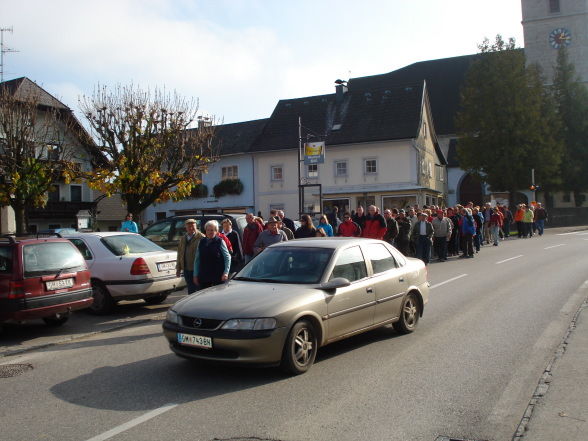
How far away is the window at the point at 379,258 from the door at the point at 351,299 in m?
0.23

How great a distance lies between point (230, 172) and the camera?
48.5m

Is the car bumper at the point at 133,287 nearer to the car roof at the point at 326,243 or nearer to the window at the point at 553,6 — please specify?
the car roof at the point at 326,243

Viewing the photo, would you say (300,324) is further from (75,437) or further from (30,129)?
(30,129)

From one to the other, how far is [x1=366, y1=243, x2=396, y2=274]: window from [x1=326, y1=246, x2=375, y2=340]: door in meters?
0.23

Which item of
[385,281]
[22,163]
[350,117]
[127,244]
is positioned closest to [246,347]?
[385,281]

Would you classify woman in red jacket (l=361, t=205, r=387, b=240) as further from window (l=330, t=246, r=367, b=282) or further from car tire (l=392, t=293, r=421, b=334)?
window (l=330, t=246, r=367, b=282)

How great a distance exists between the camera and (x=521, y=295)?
1150 centimetres

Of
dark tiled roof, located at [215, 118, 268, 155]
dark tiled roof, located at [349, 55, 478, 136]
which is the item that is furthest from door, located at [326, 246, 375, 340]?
dark tiled roof, located at [349, 55, 478, 136]

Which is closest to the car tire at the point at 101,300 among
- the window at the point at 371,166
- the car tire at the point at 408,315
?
the car tire at the point at 408,315

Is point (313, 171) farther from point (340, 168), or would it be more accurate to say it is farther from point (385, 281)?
point (385, 281)

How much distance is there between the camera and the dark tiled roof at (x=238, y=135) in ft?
158

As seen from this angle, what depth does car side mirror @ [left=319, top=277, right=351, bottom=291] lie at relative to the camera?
6.78 m

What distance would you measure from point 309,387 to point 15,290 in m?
5.02

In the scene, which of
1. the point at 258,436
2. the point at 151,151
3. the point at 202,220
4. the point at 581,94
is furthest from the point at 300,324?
the point at 581,94
